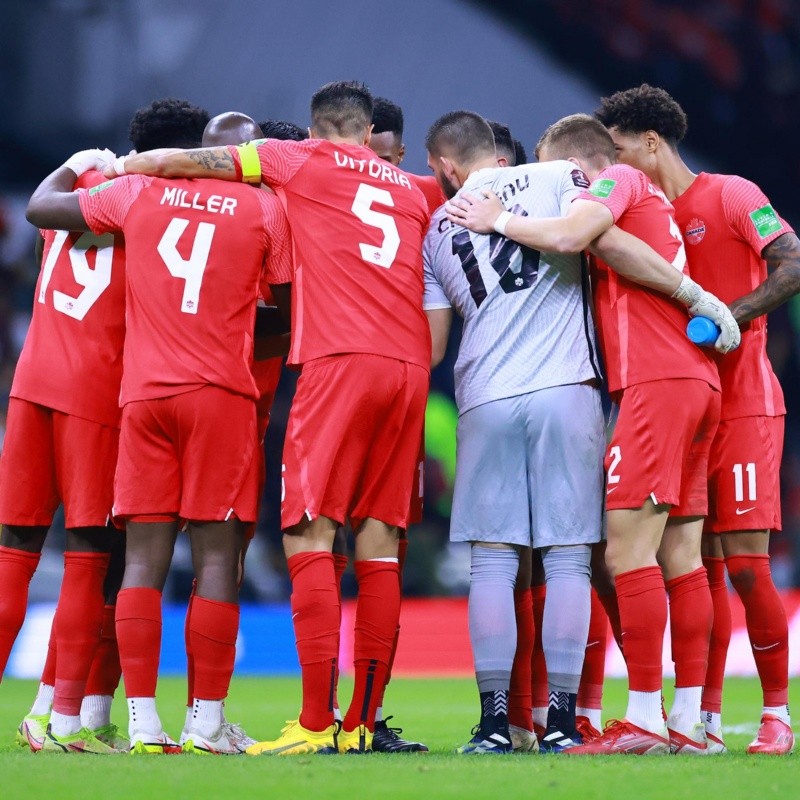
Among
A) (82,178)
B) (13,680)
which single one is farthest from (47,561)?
(82,178)

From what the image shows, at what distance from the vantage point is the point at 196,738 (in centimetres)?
437

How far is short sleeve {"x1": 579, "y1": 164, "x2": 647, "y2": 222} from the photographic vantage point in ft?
15.0

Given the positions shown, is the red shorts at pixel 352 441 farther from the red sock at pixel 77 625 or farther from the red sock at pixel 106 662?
the red sock at pixel 106 662

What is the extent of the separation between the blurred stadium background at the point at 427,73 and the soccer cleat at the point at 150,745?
8.86 meters

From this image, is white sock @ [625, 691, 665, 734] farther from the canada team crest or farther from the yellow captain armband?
the yellow captain armband

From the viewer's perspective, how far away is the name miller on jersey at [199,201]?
461 centimetres

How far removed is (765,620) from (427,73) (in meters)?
10.5

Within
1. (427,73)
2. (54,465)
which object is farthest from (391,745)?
(427,73)

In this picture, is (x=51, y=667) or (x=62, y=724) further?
(x=51, y=667)

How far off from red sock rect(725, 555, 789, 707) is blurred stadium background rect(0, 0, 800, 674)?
8449 millimetres

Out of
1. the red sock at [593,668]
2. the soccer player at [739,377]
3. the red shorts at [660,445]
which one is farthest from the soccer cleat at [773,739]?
the red shorts at [660,445]

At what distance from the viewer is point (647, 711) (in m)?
4.36

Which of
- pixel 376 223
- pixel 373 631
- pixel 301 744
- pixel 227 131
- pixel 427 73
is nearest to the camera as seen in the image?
pixel 301 744

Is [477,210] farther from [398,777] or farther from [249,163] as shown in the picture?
[398,777]
